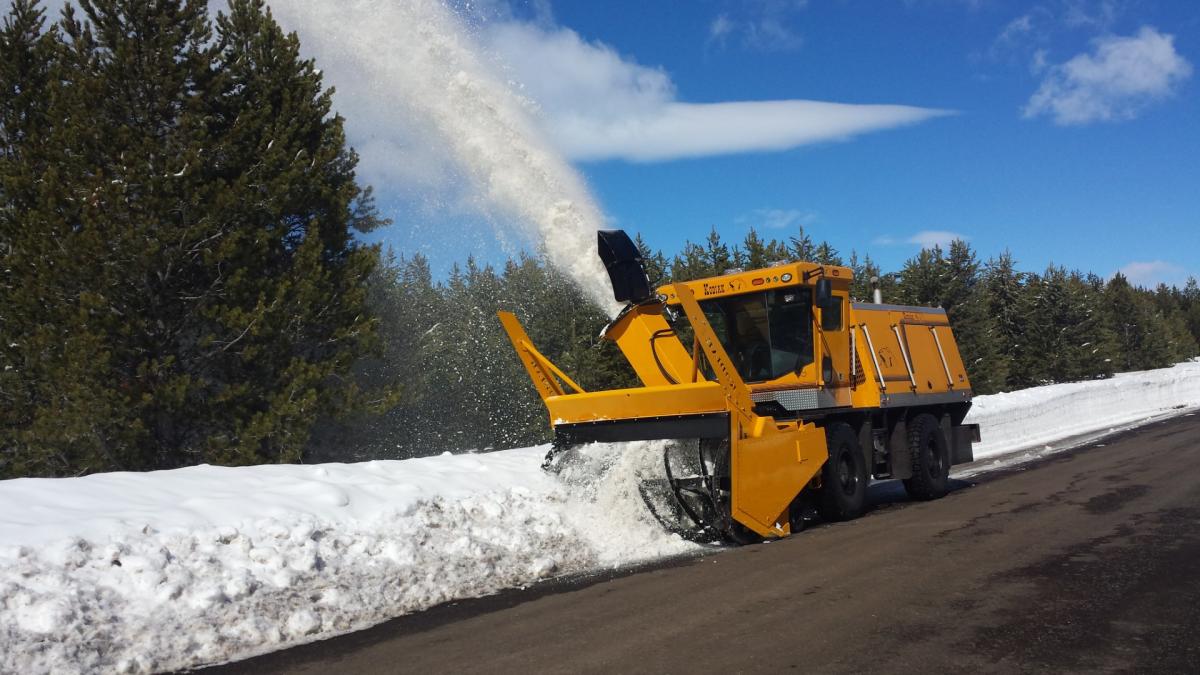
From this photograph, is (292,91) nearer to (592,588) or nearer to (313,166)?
(313,166)

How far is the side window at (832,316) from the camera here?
10.2 meters

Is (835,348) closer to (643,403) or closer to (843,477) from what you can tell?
(843,477)

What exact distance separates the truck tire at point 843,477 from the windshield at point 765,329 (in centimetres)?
95

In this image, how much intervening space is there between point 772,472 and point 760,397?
1.57 meters

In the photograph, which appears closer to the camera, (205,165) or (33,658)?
(33,658)

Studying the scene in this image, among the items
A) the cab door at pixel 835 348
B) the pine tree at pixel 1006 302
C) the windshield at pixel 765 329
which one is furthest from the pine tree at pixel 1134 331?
the windshield at pixel 765 329

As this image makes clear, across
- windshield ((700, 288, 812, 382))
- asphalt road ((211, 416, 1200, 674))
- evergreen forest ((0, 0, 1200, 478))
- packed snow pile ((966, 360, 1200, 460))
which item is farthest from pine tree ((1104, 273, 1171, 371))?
asphalt road ((211, 416, 1200, 674))

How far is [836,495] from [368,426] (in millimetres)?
16045

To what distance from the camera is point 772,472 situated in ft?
28.3

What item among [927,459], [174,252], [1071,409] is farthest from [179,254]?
[1071,409]

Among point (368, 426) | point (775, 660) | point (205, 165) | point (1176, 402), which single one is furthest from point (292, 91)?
point (1176, 402)

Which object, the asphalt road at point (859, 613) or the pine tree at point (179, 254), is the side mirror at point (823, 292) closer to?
the asphalt road at point (859, 613)

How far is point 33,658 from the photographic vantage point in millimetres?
4922

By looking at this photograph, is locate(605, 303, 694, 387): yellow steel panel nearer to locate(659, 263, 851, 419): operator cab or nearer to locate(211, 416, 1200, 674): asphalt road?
locate(659, 263, 851, 419): operator cab
